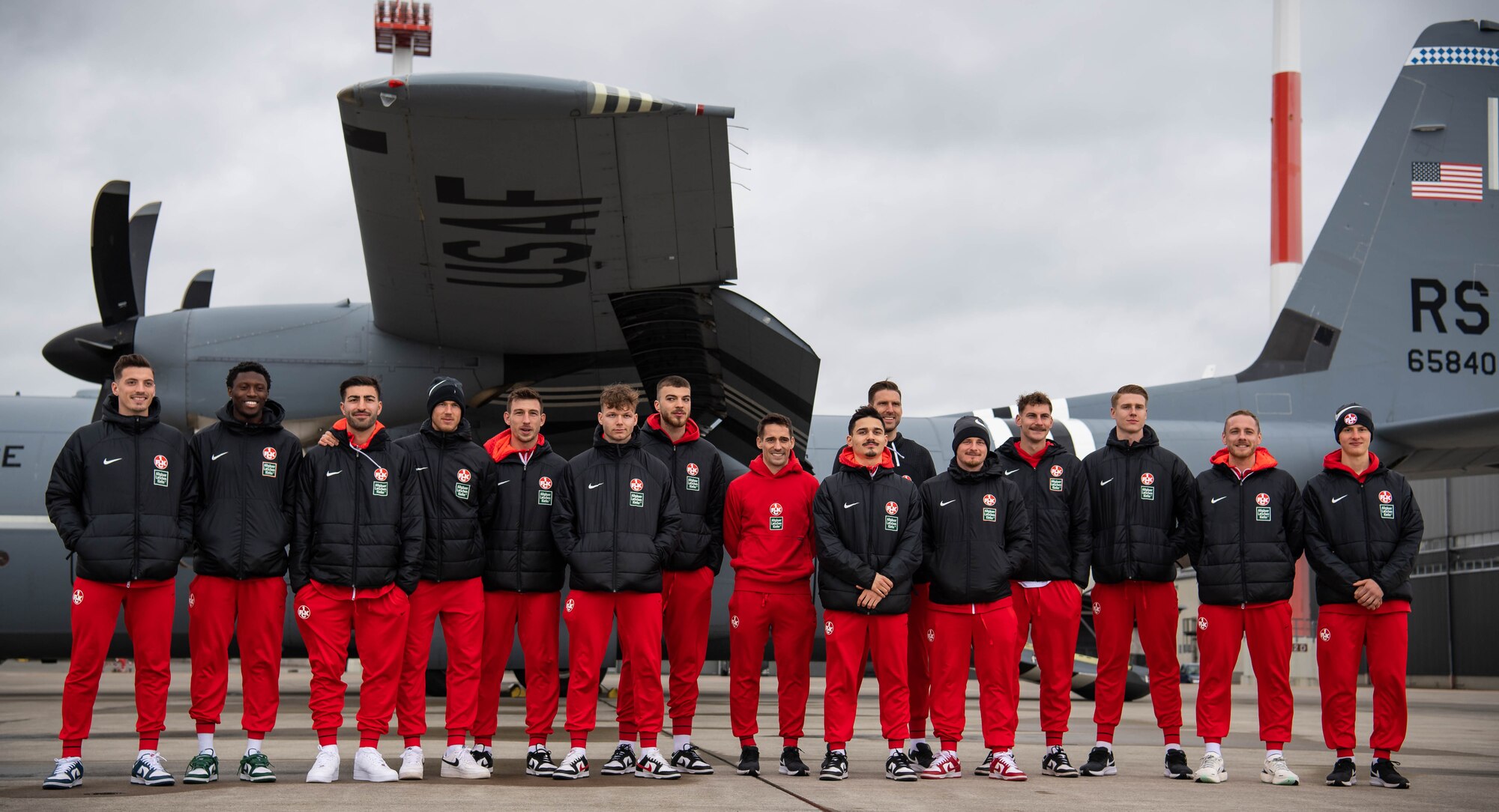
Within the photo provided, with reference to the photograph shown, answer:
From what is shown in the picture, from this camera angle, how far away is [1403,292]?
13.3 m

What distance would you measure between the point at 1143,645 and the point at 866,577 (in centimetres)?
168

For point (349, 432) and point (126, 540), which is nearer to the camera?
point (126, 540)

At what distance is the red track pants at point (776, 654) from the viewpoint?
6.19 m

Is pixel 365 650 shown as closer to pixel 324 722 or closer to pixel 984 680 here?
pixel 324 722

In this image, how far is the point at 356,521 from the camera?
5793mm

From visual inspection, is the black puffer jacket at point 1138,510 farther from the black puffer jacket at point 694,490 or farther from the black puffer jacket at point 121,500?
the black puffer jacket at point 121,500

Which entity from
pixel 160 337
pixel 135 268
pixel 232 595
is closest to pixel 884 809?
pixel 232 595

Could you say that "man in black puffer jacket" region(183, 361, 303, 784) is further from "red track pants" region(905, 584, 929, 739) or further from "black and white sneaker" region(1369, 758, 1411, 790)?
"black and white sneaker" region(1369, 758, 1411, 790)

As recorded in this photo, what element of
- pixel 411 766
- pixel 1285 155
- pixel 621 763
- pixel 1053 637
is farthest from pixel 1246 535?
pixel 1285 155

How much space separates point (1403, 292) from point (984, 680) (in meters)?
9.63

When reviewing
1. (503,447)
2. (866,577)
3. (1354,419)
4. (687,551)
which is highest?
(1354,419)

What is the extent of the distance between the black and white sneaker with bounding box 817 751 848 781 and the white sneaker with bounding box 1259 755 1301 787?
2185 millimetres

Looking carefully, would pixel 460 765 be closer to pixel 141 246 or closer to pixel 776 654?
pixel 776 654

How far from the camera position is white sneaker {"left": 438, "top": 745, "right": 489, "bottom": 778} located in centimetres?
578
